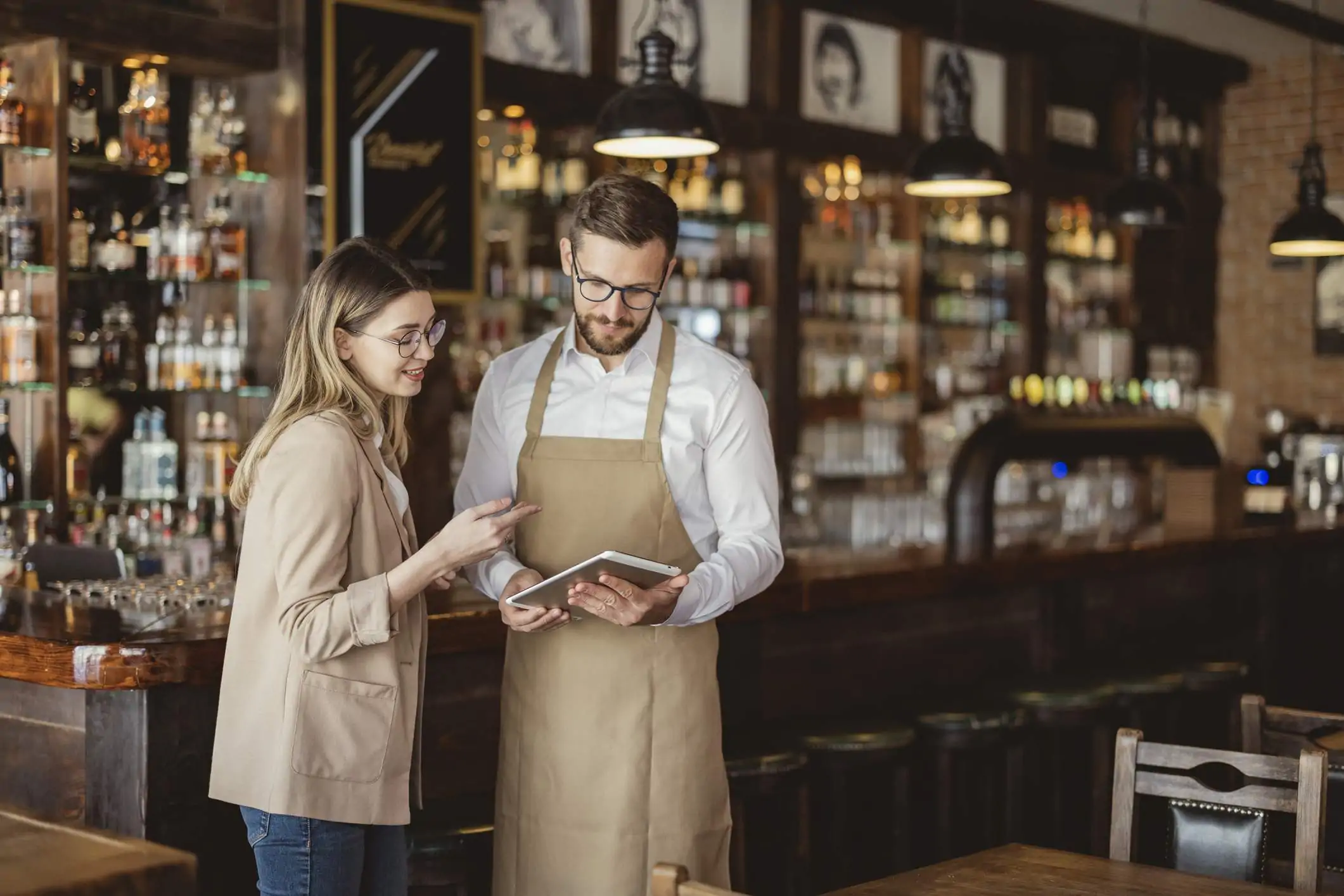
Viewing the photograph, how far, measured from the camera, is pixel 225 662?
2.34m

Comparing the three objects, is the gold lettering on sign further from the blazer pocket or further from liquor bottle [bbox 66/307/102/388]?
the blazer pocket

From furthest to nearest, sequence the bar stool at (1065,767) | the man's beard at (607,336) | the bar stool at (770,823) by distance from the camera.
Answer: the bar stool at (1065,767)
the bar stool at (770,823)
the man's beard at (607,336)

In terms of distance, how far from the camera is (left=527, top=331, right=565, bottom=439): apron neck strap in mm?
2752

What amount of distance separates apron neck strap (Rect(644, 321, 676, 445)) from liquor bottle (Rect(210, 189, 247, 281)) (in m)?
2.86

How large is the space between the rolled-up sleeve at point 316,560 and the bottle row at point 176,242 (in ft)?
10.2

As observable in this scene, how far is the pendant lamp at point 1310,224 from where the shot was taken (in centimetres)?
640

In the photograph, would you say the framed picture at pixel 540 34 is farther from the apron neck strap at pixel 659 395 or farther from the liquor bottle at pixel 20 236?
the apron neck strap at pixel 659 395

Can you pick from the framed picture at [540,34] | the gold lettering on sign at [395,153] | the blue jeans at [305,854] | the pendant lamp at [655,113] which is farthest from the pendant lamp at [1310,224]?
the blue jeans at [305,854]

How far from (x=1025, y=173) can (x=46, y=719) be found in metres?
6.23

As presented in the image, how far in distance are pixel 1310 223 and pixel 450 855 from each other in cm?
491

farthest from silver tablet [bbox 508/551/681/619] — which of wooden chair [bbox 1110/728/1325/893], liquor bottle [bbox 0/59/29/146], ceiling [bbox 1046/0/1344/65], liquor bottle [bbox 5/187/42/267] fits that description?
ceiling [bbox 1046/0/1344/65]

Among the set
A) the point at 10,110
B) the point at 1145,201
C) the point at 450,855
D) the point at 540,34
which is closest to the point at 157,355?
the point at 10,110

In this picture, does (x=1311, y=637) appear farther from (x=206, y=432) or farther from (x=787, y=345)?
(x=206, y=432)

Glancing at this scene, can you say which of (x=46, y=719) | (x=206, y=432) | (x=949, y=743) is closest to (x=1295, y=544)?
(x=949, y=743)
